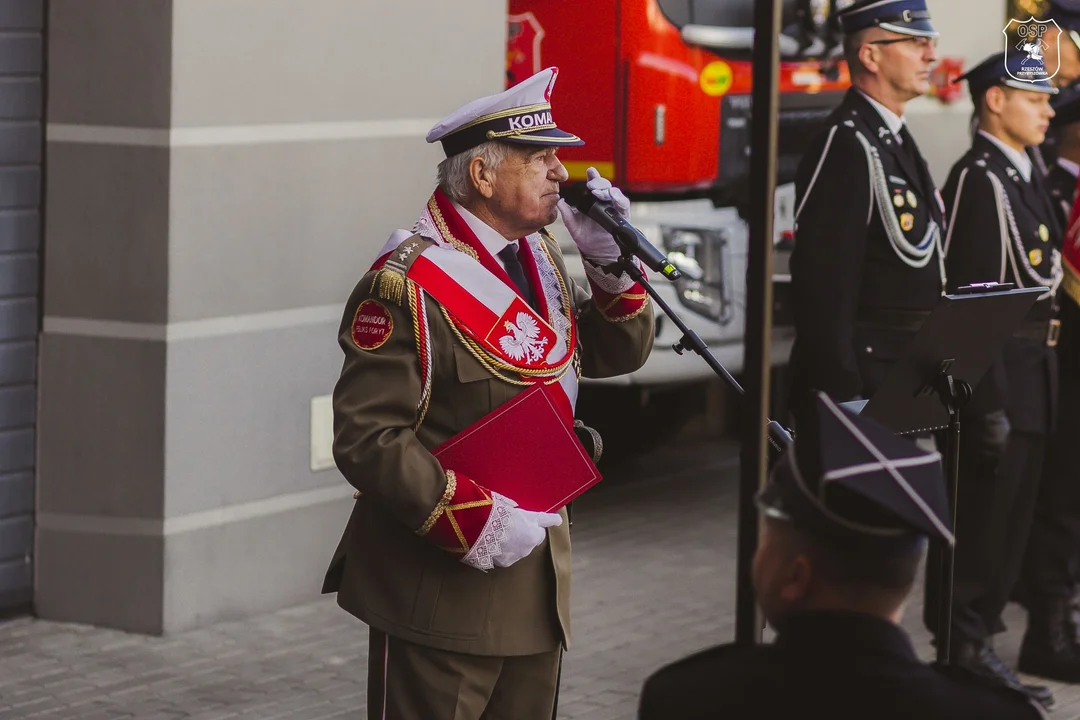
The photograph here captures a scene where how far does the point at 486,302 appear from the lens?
3789mm

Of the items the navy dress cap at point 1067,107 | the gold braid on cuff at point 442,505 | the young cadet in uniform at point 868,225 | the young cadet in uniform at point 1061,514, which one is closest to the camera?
the gold braid on cuff at point 442,505

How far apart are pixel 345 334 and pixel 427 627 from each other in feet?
1.99

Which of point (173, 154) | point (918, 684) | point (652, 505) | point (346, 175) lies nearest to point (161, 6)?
point (173, 154)

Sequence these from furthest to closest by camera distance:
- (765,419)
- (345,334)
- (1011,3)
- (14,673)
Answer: (1011,3)
(14,673)
(345,334)
(765,419)

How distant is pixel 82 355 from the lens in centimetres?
612

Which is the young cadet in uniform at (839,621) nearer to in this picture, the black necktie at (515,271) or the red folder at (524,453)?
the red folder at (524,453)

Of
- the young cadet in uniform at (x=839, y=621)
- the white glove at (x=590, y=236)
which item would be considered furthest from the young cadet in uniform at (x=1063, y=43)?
the young cadet in uniform at (x=839, y=621)

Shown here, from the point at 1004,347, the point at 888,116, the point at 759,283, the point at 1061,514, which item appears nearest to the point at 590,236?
the point at 759,283

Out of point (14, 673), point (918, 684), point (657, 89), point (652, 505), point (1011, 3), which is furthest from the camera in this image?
point (1011, 3)

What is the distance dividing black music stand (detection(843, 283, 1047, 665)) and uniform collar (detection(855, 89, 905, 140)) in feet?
4.38

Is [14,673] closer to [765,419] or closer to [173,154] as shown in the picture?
[173,154]

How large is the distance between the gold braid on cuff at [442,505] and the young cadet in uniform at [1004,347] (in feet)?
8.82

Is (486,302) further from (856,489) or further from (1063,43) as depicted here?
(1063,43)

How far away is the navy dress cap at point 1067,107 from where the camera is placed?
679cm
